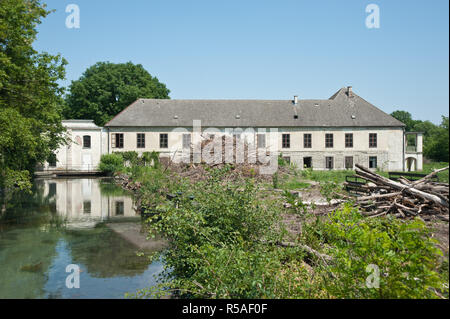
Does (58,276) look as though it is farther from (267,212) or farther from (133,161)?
(133,161)

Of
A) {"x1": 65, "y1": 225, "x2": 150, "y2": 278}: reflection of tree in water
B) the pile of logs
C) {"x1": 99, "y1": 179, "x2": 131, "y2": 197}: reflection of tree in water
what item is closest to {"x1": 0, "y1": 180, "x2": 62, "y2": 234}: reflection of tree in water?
{"x1": 65, "y1": 225, "x2": 150, "y2": 278}: reflection of tree in water

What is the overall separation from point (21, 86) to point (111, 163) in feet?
63.1

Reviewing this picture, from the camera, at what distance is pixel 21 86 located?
14320 millimetres

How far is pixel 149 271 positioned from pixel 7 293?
2226mm

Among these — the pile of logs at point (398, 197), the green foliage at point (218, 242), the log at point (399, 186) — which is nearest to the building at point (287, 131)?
the log at point (399, 186)

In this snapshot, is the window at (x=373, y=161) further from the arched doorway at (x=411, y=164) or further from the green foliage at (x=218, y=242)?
the green foliage at (x=218, y=242)

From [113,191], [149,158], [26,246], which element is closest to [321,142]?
[149,158]

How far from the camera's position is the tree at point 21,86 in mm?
12624

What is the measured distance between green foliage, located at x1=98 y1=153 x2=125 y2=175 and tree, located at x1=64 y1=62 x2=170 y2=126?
14470 millimetres

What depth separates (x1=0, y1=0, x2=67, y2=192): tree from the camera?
41.4 feet

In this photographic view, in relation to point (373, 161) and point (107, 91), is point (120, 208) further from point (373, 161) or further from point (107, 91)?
point (107, 91)
